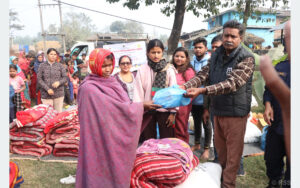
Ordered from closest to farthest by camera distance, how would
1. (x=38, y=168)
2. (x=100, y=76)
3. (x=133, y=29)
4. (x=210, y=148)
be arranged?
(x=100, y=76), (x=38, y=168), (x=210, y=148), (x=133, y=29)

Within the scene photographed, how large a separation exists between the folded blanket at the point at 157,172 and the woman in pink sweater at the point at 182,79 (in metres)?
1.14

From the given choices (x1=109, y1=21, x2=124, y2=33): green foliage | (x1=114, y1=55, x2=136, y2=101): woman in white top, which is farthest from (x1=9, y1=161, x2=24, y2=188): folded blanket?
(x1=109, y1=21, x2=124, y2=33): green foliage

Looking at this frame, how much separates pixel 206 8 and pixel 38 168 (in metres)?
8.06

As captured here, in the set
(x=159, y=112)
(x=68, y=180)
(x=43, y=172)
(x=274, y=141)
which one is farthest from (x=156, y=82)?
(x=43, y=172)

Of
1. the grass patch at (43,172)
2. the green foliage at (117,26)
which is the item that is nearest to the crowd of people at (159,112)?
the grass patch at (43,172)

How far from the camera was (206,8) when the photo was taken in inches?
353

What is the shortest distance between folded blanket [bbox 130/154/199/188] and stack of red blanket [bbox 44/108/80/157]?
6.25 ft

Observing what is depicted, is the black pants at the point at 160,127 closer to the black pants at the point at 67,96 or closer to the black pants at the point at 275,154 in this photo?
the black pants at the point at 275,154

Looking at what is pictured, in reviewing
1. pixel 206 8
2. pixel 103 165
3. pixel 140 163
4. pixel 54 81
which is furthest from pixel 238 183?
pixel 206 8

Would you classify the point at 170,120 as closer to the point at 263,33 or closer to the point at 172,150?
the point at 172,150

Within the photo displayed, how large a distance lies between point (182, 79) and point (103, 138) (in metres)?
1.86

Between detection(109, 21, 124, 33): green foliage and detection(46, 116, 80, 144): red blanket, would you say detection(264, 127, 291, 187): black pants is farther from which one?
detection(109, 21, 124, 33): green foliage

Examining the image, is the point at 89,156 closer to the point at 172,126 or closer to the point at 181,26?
the point at 172,126

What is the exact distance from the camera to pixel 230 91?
7.41 feet
